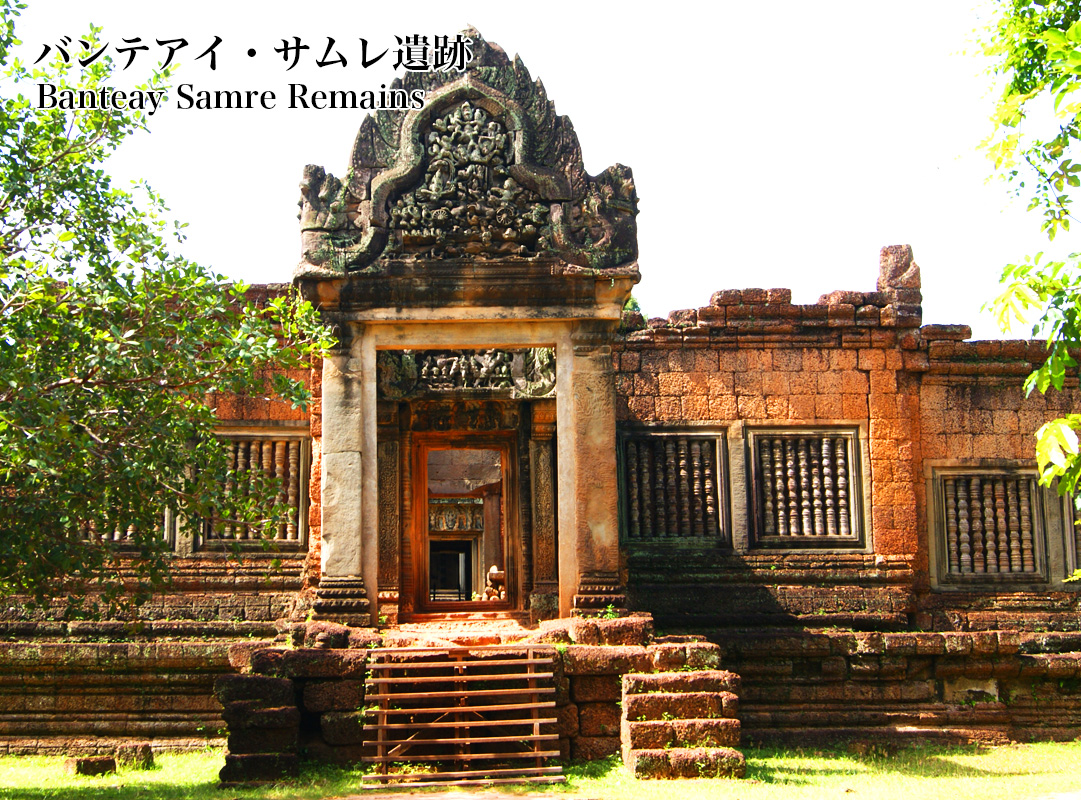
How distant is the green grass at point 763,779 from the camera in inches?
293

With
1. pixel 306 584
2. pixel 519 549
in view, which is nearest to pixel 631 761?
pixel 306 584

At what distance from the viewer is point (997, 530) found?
11500 mm

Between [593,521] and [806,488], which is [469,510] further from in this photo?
[593,521]

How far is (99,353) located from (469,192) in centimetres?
359

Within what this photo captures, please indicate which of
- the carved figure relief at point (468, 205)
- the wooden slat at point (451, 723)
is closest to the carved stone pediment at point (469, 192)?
the carved figure relief at point (468, 205)

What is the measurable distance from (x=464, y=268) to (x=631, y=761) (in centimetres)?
406

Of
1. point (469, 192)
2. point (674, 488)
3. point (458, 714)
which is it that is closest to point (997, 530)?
point (674, 488)

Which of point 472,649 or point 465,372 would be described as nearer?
point 472,649

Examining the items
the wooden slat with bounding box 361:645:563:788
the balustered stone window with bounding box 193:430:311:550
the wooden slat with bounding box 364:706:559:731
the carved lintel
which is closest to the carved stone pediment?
the carved lintel

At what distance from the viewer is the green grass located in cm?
743

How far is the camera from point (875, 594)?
11.1 m

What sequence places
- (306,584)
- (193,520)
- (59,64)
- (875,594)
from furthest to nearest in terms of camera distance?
(875,594)
(306,584)
(193,520)
(59,64)

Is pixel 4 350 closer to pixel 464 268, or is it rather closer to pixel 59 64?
pixel 59 64

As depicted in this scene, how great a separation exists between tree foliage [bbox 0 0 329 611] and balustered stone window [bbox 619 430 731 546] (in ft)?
14.6
